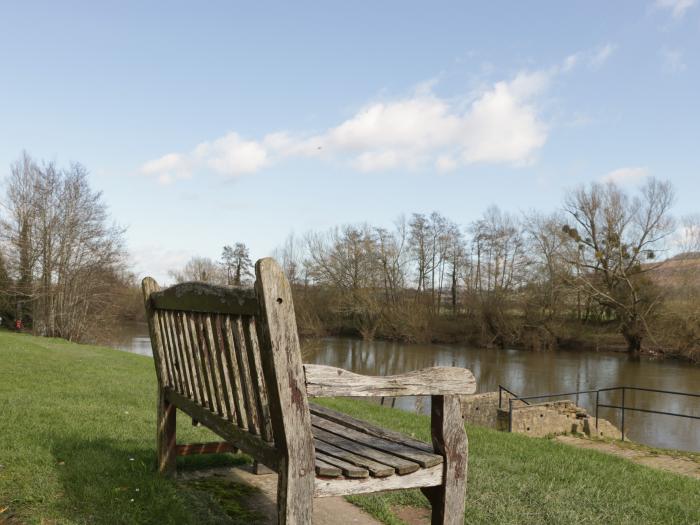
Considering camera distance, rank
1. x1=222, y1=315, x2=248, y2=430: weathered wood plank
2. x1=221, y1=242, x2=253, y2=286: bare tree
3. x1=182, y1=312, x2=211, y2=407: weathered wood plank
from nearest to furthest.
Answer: x1=222, y1=315, x2=248, y2=430: weathered wood plank < x1=182, y1=312, x2=211, y2=407: weathered wood plank < x1=221, y1=242, x2=253, y2=286: bare tree

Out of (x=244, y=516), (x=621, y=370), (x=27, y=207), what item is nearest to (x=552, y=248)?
(x=621, y=370)

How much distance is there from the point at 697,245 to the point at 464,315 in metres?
17.8

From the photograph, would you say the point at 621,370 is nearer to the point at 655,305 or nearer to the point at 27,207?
the point at 655,305

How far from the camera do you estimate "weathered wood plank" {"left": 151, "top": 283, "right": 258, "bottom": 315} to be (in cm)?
240

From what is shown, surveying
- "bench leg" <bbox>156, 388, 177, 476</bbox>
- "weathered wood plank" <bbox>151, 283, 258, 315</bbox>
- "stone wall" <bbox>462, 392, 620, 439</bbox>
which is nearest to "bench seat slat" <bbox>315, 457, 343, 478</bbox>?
"weathered wood plank" <bbox>151, 283, 258, 315</bbox>

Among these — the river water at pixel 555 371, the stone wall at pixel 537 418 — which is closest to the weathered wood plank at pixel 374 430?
the stone wall at pixel 537 418

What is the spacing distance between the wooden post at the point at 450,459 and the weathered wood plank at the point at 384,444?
Result: 7 centimetres

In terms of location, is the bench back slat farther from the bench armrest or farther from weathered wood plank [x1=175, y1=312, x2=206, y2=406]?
the bench armrest

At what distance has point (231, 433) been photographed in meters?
2.91

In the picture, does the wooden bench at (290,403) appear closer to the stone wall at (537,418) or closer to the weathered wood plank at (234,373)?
the weathered wood plank at (234,373)

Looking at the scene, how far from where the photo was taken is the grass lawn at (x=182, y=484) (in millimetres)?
3322

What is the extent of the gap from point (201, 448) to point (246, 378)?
161 cm

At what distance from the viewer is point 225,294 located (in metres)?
2.63

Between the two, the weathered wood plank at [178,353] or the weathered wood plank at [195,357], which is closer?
the weathered wood plank at [195,357]
